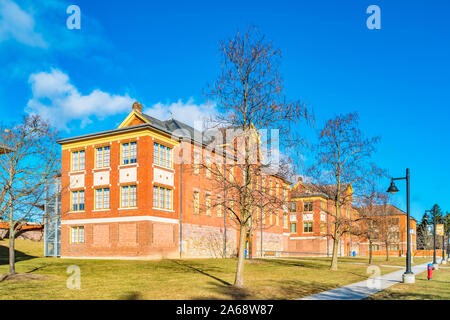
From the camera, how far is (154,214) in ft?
118

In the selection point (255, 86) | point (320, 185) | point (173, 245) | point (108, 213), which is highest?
point (255, 86)

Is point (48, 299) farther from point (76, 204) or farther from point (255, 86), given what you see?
point (76, 204)

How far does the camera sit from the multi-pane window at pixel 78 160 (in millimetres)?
40188

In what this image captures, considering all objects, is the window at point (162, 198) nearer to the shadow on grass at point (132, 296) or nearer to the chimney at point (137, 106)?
the chimney at point (137, 106)

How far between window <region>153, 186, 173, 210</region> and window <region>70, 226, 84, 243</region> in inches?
310

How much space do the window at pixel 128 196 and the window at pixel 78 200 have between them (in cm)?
475

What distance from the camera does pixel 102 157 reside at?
39000mm

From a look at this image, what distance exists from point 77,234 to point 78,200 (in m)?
3.06

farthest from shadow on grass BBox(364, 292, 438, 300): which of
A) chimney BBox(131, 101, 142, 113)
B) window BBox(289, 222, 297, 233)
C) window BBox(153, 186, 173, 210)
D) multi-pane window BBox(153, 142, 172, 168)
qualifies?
window BBox(289, 222, 297, 233)

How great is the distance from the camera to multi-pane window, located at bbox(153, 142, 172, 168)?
122ft

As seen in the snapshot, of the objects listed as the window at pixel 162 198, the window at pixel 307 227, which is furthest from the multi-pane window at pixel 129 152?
the window at pixel 307 227
